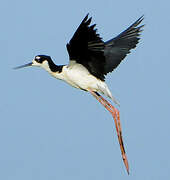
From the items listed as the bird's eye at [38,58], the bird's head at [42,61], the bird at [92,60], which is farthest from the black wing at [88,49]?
the bird's eye at [38,58]

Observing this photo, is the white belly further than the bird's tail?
No

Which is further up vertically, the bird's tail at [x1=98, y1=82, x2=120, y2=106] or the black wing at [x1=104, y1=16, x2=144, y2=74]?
the black wing at [x1=104, y1=16, x2=144, y2=74]

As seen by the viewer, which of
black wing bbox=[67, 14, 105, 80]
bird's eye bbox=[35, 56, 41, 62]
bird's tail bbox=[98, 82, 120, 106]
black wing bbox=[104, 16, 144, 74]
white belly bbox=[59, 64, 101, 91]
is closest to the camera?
black wing bbox=[67, 14, 105, 80]

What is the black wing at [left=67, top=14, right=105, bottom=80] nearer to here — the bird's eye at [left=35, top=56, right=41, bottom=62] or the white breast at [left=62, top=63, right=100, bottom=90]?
the white breast at [left=62, top=63, right=100, bottom=90]

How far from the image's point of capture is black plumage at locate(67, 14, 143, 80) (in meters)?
7.91

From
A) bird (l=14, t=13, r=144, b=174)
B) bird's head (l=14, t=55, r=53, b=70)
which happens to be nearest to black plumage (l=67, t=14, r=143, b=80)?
bird (l=14, t=13, r=144, b=174)

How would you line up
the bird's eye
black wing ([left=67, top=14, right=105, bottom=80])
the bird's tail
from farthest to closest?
the bird's eye → the bird's tail → black wing ([left=67, top=14, right=105, bottom=80])

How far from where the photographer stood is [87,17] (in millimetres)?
7645

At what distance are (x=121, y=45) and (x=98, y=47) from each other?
213 cm

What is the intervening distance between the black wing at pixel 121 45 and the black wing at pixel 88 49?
91cm

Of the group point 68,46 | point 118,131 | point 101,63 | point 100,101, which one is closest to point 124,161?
point 118,131

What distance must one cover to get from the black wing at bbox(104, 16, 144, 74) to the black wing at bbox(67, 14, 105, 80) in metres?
0.91

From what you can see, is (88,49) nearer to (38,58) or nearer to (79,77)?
(79,77)

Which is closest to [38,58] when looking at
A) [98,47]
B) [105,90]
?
[105,90]
